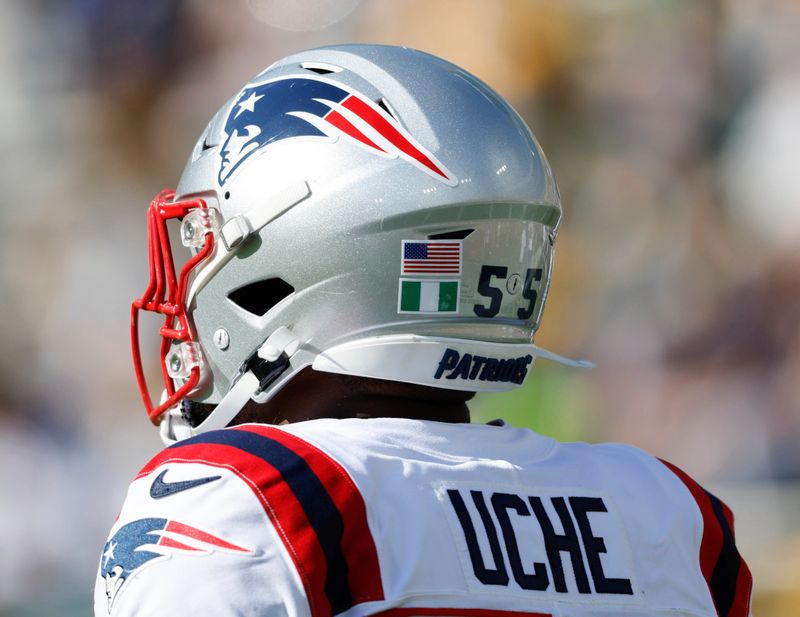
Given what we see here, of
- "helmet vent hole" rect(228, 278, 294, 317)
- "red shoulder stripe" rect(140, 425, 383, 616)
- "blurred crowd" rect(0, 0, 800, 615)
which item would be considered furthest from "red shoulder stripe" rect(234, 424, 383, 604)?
"blurred crowd" rect(0, 0, 800, 615)

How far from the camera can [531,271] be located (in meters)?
1.64

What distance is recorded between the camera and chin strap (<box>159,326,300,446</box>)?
5.21ft

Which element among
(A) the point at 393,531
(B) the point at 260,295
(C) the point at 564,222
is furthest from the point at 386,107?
(C) the point at 564,222

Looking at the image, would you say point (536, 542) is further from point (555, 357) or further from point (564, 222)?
point (564, 222)

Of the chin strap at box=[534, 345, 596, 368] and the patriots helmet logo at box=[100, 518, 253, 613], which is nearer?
the patriots helmet logo at box=[100, 518, 253, 613]

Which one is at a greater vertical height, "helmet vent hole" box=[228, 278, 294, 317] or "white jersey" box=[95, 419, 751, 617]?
"helmet vent hole" box=[228, 278, 294, 317]

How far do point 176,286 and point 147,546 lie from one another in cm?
58

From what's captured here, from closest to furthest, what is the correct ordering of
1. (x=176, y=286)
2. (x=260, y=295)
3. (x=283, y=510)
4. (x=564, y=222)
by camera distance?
1. (x=283, y=510)
2. (x=260, y=295)
3. (x=176, y=286)
4. (x=564, y=222)

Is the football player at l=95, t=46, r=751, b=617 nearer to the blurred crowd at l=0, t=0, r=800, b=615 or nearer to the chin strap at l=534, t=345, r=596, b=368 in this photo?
the chin strap at l=534, t=345, r=596, b=368

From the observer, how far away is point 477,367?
1576 millimetres

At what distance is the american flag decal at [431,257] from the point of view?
60.9 inches

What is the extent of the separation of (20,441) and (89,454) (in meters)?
0.31

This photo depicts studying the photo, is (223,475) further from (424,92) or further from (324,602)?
(424,92)

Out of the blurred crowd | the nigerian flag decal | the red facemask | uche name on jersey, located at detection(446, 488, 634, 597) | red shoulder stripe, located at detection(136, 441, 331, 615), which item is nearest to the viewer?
red shoulder stripe, located at detection(136, 441, 331, 615)
